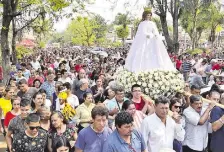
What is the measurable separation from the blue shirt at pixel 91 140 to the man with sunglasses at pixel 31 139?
30.9 inches

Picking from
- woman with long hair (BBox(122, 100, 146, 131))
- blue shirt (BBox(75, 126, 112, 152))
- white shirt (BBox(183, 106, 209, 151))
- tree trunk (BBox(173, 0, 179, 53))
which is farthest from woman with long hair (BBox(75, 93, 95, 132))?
tree trunk (BBox(173, 0, 179, 53))

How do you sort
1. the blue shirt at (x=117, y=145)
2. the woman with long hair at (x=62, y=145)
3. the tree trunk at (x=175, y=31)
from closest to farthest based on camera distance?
the blue shirt at (x=117, y=145), the woman with long hair at (x=62, y=145), the tree trunk at (x=175, y=31)

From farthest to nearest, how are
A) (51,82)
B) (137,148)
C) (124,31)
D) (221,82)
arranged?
(124,31)
(221,82)
(51,82)
(137,148)

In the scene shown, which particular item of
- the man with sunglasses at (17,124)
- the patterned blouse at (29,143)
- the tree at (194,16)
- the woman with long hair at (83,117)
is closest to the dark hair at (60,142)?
the patterned blouse at (29,143)

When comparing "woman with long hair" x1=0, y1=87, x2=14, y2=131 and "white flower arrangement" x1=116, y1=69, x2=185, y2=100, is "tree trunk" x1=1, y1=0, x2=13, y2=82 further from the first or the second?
"white flower arrangement" x1=116, y1=69, x2=185, y2=100

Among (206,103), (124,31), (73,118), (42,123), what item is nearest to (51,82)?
(73,118)

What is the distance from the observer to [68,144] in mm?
5457

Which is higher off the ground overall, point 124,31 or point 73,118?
point 124,31

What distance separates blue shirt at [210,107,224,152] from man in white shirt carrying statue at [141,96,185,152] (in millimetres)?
813

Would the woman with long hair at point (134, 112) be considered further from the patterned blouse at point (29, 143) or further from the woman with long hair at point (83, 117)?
the patterned blouse at point (29, 143)

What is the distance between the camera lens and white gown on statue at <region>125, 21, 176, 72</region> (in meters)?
7.36

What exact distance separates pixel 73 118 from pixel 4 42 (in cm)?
750

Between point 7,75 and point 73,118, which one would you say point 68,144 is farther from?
point 7,75

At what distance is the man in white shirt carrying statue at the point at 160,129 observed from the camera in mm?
5392
